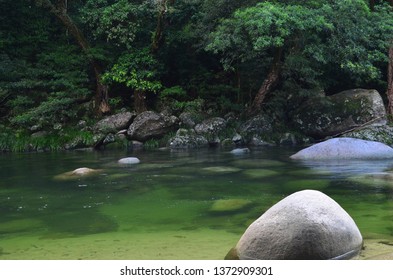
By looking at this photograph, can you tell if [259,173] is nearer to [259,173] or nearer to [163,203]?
[259,173]

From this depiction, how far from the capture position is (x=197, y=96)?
18.1 meters

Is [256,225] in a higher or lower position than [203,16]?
lower

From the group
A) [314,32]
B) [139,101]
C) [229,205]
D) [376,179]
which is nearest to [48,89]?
[139,101]

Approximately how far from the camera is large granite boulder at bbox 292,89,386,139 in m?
14.9

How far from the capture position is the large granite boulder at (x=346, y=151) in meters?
10.9

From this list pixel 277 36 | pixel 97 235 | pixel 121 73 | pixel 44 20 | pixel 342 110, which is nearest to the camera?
pixel 97 235

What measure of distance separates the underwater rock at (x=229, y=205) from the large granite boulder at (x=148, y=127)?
913cm

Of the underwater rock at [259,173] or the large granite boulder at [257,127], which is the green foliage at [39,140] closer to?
the large granite boulder at [257,127]

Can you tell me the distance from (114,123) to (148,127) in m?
1.27

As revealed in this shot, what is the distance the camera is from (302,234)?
13.7 feet

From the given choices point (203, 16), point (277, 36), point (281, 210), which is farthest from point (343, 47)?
point (281, 210)

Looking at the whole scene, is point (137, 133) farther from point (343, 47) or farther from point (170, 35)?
point (343, 47)

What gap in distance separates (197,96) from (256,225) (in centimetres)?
1387

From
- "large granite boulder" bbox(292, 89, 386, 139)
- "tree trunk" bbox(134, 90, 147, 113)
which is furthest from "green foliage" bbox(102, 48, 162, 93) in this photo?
"large granite boulder" bbox(292, 89, 386, 139)
